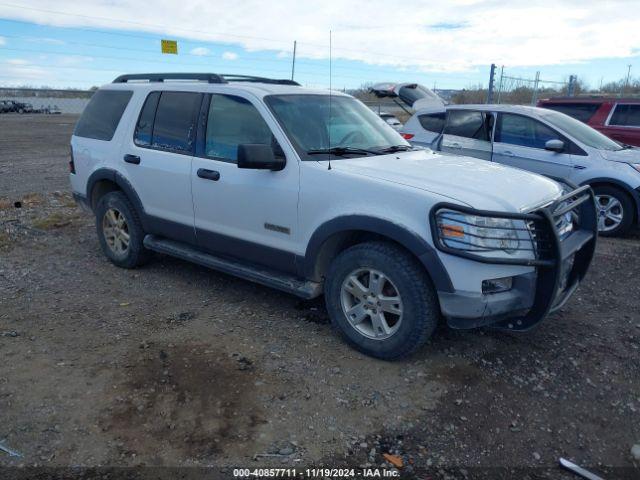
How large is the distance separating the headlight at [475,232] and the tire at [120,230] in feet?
10.7

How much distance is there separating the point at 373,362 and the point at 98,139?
375cm

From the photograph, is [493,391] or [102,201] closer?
[493,391]

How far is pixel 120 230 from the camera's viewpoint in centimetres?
561

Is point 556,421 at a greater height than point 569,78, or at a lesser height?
lesser

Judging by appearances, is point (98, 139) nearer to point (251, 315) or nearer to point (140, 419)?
point (251, 315)

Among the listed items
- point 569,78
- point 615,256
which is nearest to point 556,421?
point 615,256

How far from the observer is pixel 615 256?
6492 mm

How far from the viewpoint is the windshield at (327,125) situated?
4.23 meters

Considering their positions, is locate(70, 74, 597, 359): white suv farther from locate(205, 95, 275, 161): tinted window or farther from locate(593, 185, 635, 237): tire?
locate(593, 185, 635, 237): tire

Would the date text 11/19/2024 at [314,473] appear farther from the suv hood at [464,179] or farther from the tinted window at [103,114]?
the tinted window at [103,114]

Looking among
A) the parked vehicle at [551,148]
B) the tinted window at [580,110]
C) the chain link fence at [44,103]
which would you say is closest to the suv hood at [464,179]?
the parked vehicle at [551,148]

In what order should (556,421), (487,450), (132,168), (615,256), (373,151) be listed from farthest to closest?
(615,256) < (132,168) < (373,151) < (556,421) < (487,450)

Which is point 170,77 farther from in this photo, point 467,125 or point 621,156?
point 621,156

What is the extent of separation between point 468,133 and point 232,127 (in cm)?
485
